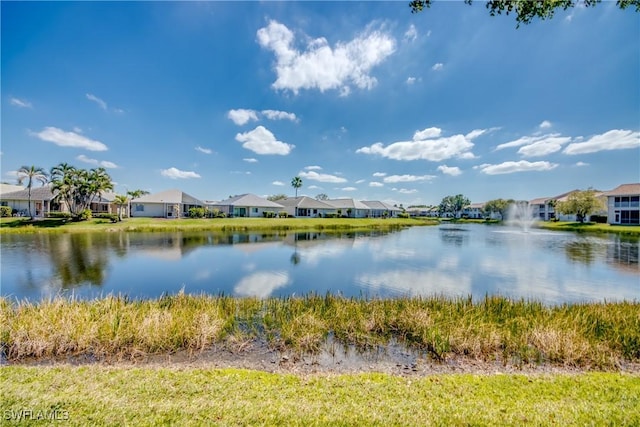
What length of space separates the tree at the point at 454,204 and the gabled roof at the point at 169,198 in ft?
313

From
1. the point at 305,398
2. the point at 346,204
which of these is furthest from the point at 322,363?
the point at 346,204

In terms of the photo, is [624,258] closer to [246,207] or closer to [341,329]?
[341,329]

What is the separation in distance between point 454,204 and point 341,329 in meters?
114

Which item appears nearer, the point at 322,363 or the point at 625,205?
the point at 322,363

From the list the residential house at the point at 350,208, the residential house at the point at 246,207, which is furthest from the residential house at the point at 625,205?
the residential house at the point at 246,207

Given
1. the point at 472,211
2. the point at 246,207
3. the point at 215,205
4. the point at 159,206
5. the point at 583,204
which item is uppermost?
the point at 215,205

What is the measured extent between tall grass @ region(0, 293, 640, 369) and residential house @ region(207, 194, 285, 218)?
148 feet

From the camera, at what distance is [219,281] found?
1248 centimetres

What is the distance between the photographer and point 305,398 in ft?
12.9

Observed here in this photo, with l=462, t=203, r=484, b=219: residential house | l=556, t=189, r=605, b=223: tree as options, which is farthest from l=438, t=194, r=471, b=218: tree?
l=556, t=189, r=605, b=223: tree

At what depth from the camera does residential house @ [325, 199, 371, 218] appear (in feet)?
217

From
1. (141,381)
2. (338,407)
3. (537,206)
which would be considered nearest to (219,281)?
(141,381)

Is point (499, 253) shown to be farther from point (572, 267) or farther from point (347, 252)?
point (347, 252)

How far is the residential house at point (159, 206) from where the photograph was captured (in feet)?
148
